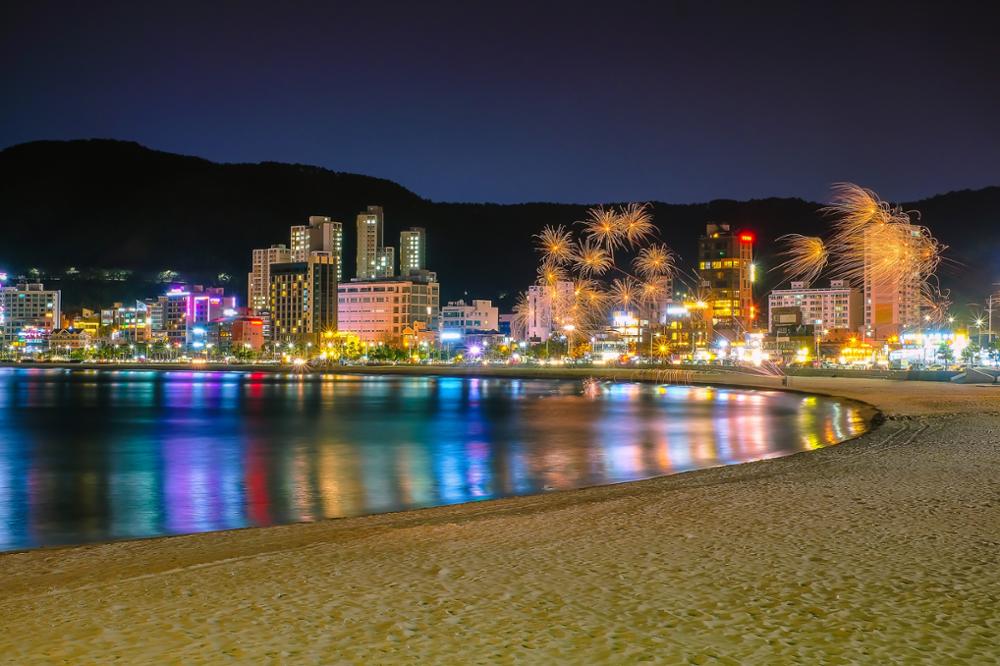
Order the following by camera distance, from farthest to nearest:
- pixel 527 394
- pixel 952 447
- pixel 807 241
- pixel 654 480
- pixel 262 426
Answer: pixel 527 394, pixel 262 426, pixel 807 241, pixel 952 447, pixel 654 480

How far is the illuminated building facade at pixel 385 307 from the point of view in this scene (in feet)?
618

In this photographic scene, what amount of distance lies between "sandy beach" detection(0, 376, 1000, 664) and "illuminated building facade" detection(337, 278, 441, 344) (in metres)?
175

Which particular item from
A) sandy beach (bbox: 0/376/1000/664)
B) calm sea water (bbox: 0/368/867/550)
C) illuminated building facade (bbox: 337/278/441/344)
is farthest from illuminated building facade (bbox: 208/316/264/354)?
sandy beach (bbox: 0/376/1000/664)

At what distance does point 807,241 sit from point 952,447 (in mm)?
17336

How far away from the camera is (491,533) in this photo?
984cm

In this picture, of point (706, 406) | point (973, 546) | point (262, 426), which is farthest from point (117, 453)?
point (706, 406)

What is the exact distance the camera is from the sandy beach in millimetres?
5758

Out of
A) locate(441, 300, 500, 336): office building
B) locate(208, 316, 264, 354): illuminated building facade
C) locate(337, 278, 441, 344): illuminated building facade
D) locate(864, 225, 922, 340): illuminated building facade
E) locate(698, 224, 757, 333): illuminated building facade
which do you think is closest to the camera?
locate(864, 225, 922, 340): illuminated building facade

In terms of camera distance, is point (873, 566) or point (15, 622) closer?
point (15, 622)

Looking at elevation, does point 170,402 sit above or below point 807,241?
below

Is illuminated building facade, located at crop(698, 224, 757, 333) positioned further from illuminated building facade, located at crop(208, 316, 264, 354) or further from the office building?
illuminated building facade, located at crop(208, 316, 264, 354)

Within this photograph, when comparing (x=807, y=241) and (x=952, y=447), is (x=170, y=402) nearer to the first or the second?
(x=807, y=241)

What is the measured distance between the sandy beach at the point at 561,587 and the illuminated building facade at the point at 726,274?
175 m

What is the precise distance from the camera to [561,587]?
719 centimetres
